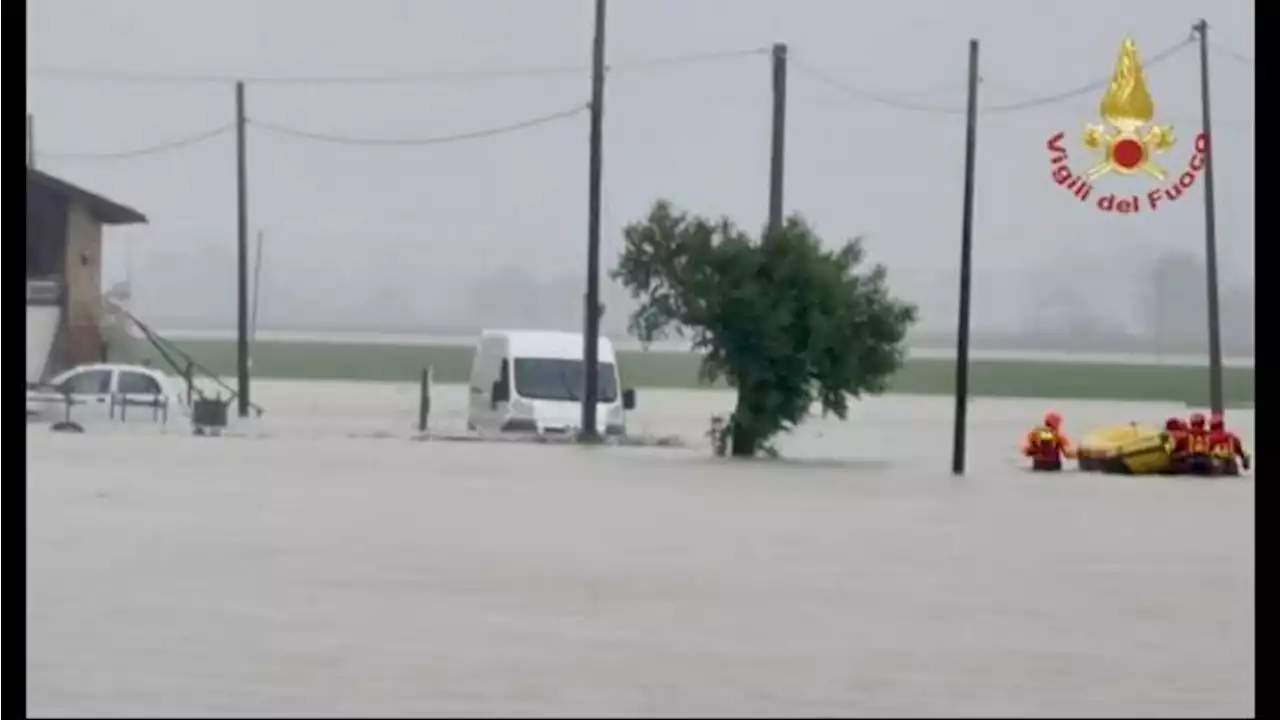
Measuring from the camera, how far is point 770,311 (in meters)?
30.4

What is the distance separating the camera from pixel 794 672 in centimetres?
1098

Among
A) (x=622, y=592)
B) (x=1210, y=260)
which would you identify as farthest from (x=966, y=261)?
(x=622, y=592)

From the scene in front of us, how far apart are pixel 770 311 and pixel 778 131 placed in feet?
15.6

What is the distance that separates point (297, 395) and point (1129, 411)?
15413 millimetres

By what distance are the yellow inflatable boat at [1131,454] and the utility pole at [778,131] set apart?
15.5 feet

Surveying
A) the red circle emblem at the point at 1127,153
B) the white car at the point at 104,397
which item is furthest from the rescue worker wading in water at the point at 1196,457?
the white car at the point at 104,397

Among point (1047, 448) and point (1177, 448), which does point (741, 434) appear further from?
point (1177, 448)

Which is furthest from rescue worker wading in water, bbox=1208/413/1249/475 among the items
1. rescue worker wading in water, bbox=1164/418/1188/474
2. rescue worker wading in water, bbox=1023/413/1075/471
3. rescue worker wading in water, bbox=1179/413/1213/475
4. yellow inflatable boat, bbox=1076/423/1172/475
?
rescue worker wading in water, bbox=1023/413/1075/471

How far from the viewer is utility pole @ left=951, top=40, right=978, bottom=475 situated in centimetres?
2945

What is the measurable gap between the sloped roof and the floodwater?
1312cm

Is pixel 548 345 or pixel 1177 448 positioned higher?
pixel 548 345

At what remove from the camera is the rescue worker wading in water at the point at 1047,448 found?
2984 cm

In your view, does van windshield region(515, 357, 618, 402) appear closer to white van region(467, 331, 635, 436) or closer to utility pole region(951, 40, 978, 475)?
white van region(467, 331, 635, 436)
